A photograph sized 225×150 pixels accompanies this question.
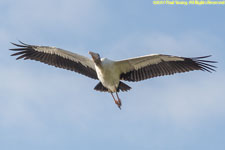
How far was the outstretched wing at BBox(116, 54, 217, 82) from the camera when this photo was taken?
13853 millimetres

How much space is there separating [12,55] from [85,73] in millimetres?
2130

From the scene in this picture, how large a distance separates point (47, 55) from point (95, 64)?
155 cm

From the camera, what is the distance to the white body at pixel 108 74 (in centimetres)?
1355

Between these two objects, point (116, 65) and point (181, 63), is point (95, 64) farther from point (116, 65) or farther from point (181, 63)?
point (181, 63)

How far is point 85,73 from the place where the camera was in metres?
14.3

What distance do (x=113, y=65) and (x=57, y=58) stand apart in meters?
1.67

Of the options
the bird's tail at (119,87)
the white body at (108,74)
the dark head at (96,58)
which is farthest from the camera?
the bird's tail at (119,87)

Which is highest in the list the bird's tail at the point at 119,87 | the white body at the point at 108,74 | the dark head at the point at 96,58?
the dark head at the point at 96,58

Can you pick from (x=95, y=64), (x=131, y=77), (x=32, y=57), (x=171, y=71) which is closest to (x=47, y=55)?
(x=32, y=57)

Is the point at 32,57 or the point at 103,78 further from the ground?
the point at 32,57

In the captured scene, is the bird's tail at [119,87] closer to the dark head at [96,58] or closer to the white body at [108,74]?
the white body at [108,74]

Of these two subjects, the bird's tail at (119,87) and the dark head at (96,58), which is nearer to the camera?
the dark head at (96,58)

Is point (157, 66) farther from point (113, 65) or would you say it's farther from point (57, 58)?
point (57, 58)

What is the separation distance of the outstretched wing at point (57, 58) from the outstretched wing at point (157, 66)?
95 cm
